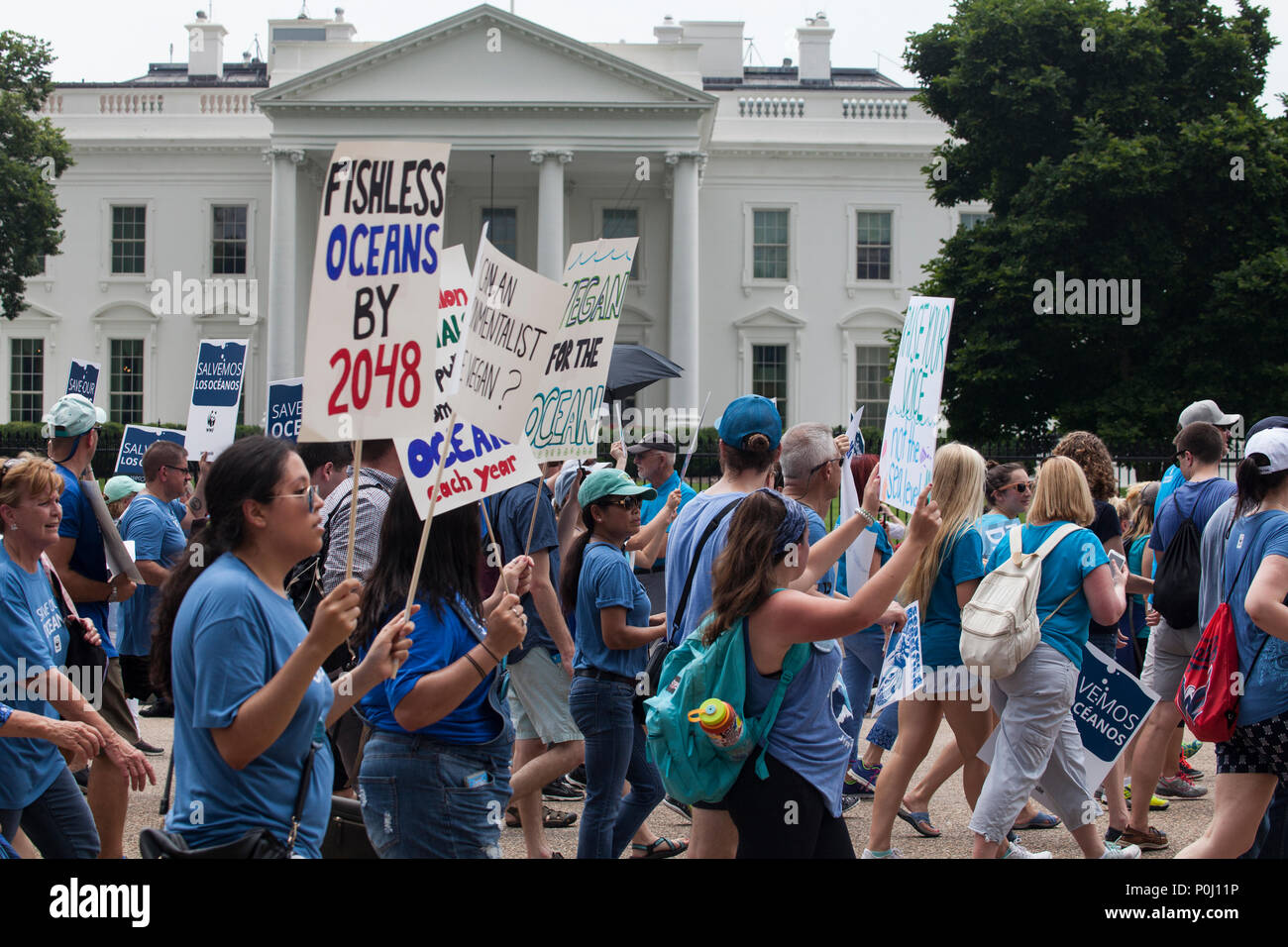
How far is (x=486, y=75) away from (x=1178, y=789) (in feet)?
105

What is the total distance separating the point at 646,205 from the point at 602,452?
52.1 ft

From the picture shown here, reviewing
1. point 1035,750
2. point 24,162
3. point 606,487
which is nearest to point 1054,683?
point 1035,750

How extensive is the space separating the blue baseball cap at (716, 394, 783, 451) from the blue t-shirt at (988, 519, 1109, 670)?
1.55 metres

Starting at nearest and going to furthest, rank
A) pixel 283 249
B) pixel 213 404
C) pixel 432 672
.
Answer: pixel 432 672 < pixel 213 404 < pixel 283 249

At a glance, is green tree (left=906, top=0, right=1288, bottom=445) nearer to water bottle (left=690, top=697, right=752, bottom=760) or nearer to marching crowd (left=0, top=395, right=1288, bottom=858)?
marching crowd (left=0, top=395, right=1288, bottom=858)

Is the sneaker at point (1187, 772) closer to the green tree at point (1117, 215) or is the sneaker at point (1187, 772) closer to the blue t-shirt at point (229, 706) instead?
the blue t-shirt at point (229, 706)

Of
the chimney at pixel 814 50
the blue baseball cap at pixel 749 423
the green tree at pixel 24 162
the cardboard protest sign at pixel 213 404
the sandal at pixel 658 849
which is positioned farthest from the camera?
the chimney at pixel 814 50

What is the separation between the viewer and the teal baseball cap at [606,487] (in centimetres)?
535

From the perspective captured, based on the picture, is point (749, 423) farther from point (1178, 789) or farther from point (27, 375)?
point (27, 375)

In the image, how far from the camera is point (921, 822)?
21.4 feet

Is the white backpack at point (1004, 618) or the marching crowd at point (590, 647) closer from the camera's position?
Result: the marching crowd at point (590, 647)

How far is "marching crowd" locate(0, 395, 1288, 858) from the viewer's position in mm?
2963

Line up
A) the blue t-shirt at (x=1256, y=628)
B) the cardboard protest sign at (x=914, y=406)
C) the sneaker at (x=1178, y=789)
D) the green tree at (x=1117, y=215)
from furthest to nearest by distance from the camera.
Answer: the green tree at (x=1117, y=215)
the sneaker at (x=1178, y=789)
the cardboard protest sign at (x=914, y=406)
the blue t-shirt at (x=1256, y=628)

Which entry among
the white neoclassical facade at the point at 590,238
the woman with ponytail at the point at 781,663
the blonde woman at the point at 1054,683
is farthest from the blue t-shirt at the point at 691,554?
the white neoclassical facade at the point at 590,238
